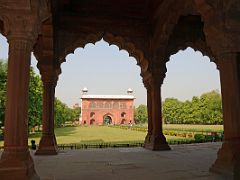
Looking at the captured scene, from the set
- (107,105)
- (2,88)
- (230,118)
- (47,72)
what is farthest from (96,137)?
(107,105)

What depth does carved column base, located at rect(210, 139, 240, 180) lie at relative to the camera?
5066 millimetres

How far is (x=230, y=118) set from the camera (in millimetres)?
5387

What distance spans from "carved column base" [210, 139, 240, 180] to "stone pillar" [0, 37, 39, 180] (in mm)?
3749

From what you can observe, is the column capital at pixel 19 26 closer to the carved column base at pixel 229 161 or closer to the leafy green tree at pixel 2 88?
the carved column base at pixel 229 161

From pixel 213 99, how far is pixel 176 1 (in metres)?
62.0

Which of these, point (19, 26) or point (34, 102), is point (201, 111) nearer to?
point (34, 102)

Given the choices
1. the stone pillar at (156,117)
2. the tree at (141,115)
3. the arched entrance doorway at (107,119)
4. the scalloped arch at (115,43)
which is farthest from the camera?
the tree at (141,115)

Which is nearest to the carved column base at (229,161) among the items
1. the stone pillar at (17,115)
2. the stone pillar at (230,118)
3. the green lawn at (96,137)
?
the stone pillar at (230,118)

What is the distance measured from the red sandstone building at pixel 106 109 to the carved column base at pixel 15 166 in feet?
247

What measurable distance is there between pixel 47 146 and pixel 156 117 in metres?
4.59

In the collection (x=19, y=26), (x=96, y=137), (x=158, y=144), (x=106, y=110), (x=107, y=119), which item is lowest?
(x=96, y=137)

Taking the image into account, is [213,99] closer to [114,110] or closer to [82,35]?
[114,110]

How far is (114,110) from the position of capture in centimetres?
8156

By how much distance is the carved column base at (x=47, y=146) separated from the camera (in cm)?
966
